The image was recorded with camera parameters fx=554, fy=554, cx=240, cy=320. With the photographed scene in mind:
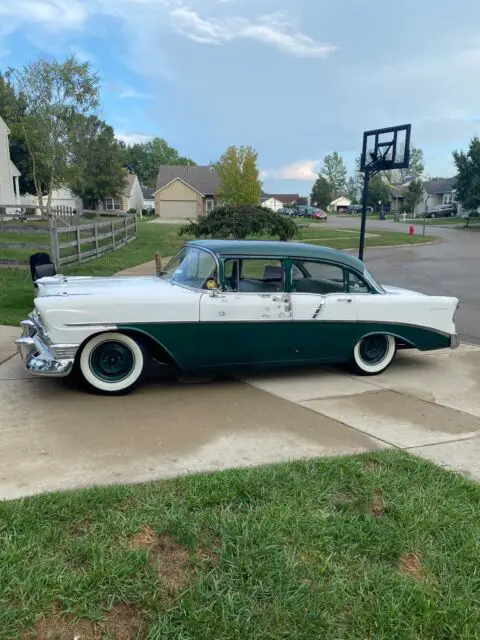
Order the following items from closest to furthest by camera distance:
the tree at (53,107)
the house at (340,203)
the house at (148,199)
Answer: the tree at (53,107)
the house at (148,199)
the house at (340,203)

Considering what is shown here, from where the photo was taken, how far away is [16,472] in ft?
11.7

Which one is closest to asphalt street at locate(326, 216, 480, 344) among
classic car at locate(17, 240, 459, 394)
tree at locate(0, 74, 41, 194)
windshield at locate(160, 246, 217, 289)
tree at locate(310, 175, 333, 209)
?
classic car at locate(17, 240, 459, 394)

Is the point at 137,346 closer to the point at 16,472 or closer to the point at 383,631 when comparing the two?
the point at 16,472

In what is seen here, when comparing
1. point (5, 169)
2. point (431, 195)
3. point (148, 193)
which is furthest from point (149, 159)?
point (5, 169)

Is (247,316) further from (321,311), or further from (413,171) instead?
(413,171)

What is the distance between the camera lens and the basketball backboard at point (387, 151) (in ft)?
38.1

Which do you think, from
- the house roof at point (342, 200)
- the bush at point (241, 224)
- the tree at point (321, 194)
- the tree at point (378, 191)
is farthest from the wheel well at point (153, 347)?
the house roof at point (342, 200)

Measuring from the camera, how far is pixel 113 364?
5141mm

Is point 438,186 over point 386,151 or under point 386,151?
over

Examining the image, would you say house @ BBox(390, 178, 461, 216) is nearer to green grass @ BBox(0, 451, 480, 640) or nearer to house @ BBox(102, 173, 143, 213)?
house @ BBox(102, 173, 143, 213)

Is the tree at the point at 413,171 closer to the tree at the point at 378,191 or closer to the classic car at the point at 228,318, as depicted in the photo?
the tree at the point at 378,191

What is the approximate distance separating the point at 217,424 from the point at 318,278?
2111mm

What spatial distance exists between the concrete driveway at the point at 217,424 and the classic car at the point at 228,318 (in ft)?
0.92

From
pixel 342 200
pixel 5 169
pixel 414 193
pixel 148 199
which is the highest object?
pixel 342 200
